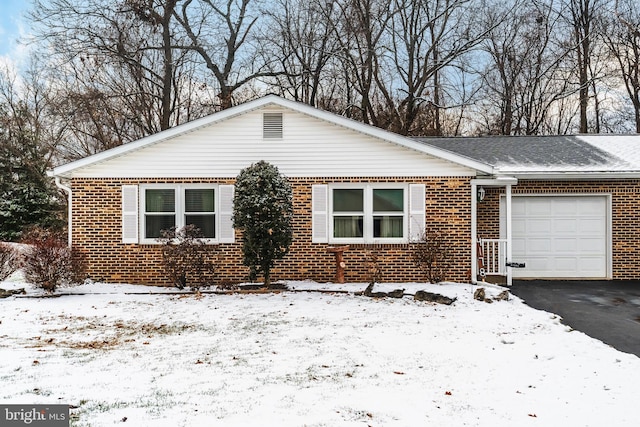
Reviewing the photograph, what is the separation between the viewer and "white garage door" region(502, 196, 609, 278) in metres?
11.7

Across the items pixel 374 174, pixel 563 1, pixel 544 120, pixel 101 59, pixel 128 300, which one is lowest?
pixel 128 300

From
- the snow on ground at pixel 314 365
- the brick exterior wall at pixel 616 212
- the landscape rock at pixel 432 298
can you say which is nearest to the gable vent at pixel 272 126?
the snow on ground at pixel 314 365

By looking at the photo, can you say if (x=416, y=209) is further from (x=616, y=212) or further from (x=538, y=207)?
(x=616, y=212)

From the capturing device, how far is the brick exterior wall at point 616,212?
1157 cm

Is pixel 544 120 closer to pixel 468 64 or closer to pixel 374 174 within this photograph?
pixel 468 64

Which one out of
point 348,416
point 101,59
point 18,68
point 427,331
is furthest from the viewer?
point 18,68

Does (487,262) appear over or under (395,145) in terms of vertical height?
under

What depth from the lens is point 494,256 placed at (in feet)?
35.9

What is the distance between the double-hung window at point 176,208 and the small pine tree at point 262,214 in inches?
49.6

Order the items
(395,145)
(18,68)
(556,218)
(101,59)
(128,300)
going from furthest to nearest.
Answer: (18,68), (101,59), (556,218), (395,145), (128,300)

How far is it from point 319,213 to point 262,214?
1.64 m

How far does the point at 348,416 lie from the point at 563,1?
2608 centimetres

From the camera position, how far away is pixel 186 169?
35.8ft

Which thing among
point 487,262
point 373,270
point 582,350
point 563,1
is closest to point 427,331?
point 582,350
